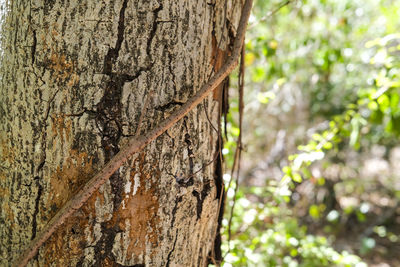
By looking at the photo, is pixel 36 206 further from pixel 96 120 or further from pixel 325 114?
pixel 325 114

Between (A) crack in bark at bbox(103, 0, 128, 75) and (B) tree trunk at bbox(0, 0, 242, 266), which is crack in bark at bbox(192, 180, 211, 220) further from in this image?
(A) crack in bark at bbox(103, 0, 128, 75)

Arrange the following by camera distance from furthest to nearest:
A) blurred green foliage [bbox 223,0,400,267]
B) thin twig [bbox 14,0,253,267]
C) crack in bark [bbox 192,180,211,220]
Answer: blurred green foliage [bbox 223,0,400,267] < crack in bark [bbox 192,180,211,220] < thin twig [bbox 14,0,253,267]

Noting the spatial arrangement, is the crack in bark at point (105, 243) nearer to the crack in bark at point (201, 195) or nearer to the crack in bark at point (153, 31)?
the crack in bark at point (201, 195)

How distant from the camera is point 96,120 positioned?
2.38ft

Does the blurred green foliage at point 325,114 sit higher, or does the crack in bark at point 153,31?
the crack in bark at point 153,31

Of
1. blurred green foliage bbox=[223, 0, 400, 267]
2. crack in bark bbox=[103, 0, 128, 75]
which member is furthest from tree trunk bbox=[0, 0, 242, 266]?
A: blurred green foliage bbox=[223, 0, 400, 267]

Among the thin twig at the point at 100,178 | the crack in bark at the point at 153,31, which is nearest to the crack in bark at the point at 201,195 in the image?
the thin twig at the point at 100,178

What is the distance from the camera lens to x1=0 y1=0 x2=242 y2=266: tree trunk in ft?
2.37

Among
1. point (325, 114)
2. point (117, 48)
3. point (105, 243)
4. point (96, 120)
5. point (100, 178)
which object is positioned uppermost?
point (117, 48)

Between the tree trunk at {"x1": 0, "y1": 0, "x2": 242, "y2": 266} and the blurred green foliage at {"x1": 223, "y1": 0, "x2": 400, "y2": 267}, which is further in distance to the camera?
the blurred green foliage at {"x1": 223, "y1": 0, "x2": 400, "y2": 267}

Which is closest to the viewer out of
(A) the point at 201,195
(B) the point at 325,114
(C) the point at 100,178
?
(C) the point at 100,178

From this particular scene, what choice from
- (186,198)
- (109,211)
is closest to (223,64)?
(186,198)

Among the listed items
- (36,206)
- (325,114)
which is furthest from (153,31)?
(325,114)

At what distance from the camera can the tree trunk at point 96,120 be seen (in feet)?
2.37
